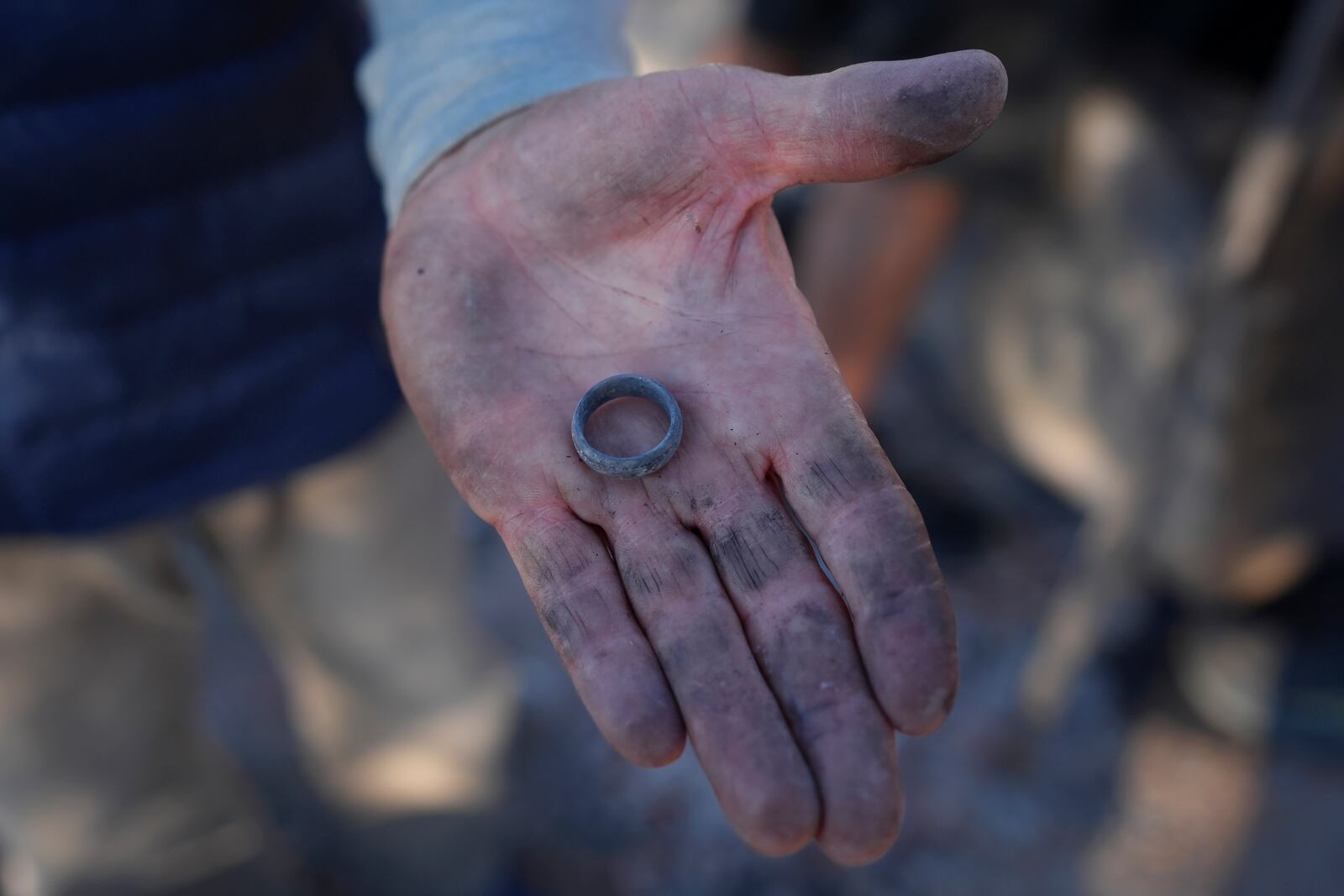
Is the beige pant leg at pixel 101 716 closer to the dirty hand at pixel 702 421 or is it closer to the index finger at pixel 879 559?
the dirty hand at pixel 702 421

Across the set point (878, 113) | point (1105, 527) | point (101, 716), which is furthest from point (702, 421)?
point (1105, 527)

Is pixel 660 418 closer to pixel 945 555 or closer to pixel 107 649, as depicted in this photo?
pixel 107 649

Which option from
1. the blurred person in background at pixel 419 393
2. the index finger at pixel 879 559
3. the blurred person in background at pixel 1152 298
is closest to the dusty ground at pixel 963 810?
the blurred person in background at pixel 1152 298

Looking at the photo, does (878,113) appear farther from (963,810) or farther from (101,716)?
(963,810)

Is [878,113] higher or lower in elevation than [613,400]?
higher

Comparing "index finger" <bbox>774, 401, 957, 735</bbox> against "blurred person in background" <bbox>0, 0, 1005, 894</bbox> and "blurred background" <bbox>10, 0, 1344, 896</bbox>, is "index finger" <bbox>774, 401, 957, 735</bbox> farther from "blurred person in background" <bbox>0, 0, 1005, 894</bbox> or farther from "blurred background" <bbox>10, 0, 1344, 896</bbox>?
"blurred background" <bbox>10, 0, 1344, 896</bbox>

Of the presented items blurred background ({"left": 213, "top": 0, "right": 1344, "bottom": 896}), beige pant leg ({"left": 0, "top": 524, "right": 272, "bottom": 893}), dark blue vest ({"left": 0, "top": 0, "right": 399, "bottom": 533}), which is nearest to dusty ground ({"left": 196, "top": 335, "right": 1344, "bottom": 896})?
blurred background ({"left": 213, "top": 0, "right": 1344, "bottom": 896})
